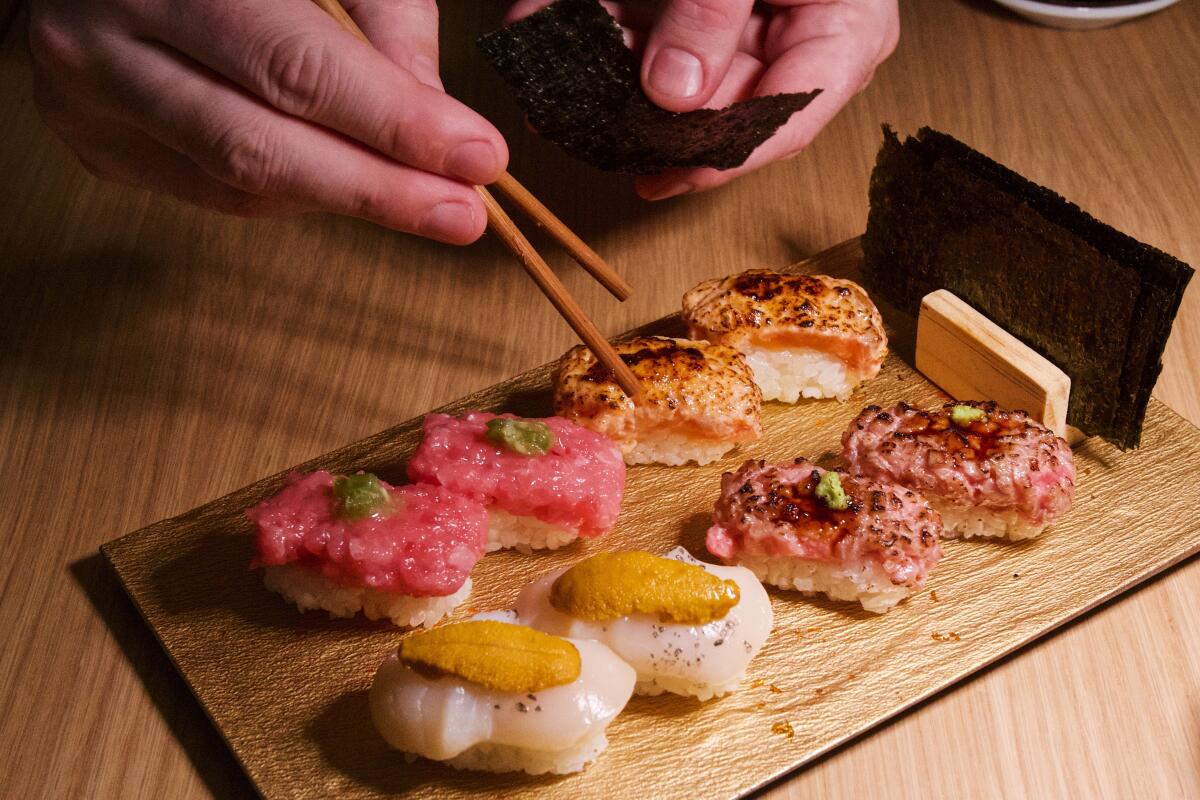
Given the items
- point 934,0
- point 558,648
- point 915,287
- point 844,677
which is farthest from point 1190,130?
point 558,648

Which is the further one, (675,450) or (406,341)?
(406,341)

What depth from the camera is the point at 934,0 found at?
434 centimetres

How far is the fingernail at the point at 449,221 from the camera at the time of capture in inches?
87.7

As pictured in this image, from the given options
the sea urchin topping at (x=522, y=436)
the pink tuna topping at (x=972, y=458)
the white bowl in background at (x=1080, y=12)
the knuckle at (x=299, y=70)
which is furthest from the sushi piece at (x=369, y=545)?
the white bowl in background at (x=1080, y=12)

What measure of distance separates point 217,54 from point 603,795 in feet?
4.91

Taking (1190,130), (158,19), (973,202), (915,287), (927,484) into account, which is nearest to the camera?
(158,19)

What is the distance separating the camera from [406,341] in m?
3.18

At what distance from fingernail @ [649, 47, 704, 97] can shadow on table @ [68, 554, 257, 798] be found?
165 cm

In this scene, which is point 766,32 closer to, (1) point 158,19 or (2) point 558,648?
(1) point 158,19

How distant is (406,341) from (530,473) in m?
0.89

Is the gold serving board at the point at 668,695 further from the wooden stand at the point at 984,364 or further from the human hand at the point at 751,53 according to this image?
the human hand at the point at 751,53

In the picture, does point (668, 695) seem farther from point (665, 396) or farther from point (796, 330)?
point (796, 330)

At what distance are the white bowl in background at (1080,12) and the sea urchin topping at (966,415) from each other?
84.6 inches

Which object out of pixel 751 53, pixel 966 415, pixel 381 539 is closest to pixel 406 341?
pixel 381 539
